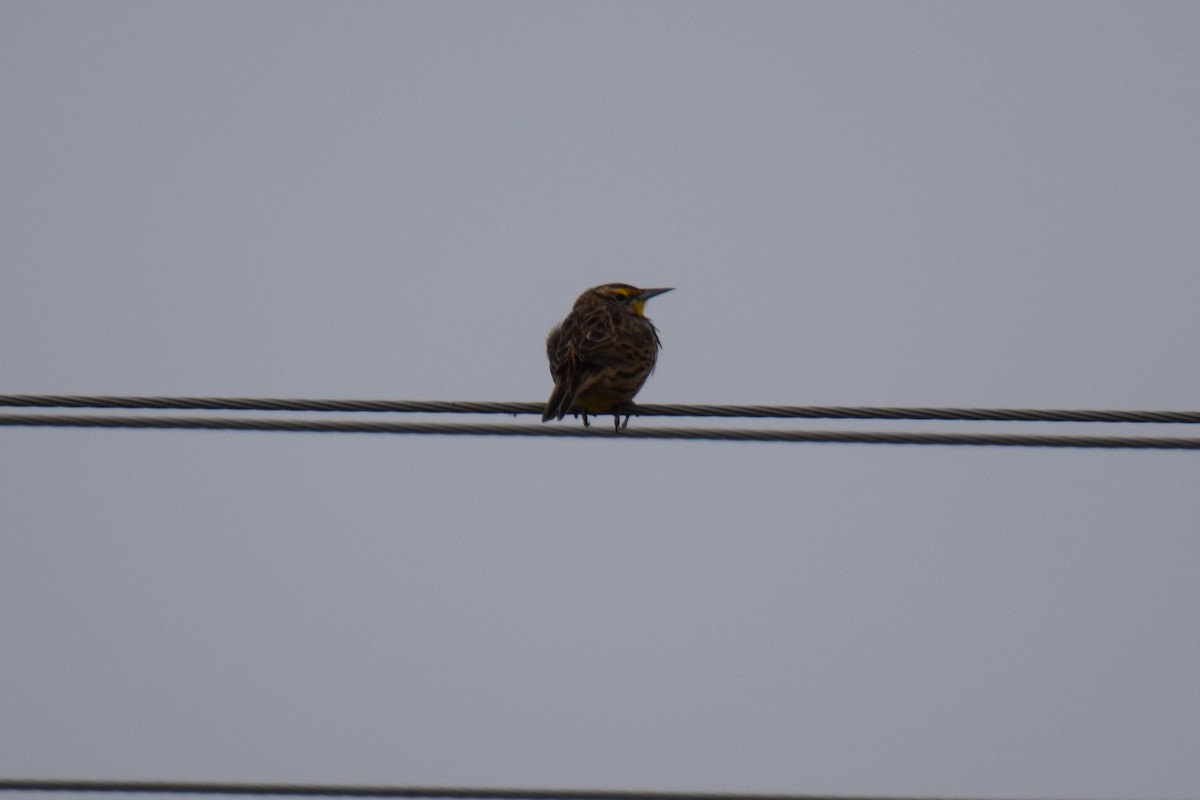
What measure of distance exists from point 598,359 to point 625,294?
211 centimetres

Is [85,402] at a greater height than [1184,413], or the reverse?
[1184,413]

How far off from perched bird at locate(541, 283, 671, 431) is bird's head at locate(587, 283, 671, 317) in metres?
0.47

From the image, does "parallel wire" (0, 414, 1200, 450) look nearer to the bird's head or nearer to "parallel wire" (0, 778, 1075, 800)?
"parallel wire" (0, 778, 1075, 800)

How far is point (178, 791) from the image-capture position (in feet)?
20.1

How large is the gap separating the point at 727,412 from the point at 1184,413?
2.14m

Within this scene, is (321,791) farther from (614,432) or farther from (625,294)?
(625,294)

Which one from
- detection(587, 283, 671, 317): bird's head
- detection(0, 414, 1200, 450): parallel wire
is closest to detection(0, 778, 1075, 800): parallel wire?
detection(0, 414, 1200, 450): parallel wire

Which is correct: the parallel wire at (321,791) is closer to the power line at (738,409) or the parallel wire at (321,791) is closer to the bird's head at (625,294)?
the power line at (738,409)

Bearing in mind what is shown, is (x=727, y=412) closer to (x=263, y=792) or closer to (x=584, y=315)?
(x=263, y=792)

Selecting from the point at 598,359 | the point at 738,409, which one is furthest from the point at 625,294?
the point at 738,409

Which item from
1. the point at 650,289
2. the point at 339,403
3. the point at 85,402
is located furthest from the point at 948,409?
the point at 650,289

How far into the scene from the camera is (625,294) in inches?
496

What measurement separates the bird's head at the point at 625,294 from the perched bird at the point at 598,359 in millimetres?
475

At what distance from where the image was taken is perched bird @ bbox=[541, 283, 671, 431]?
33.8 feet
